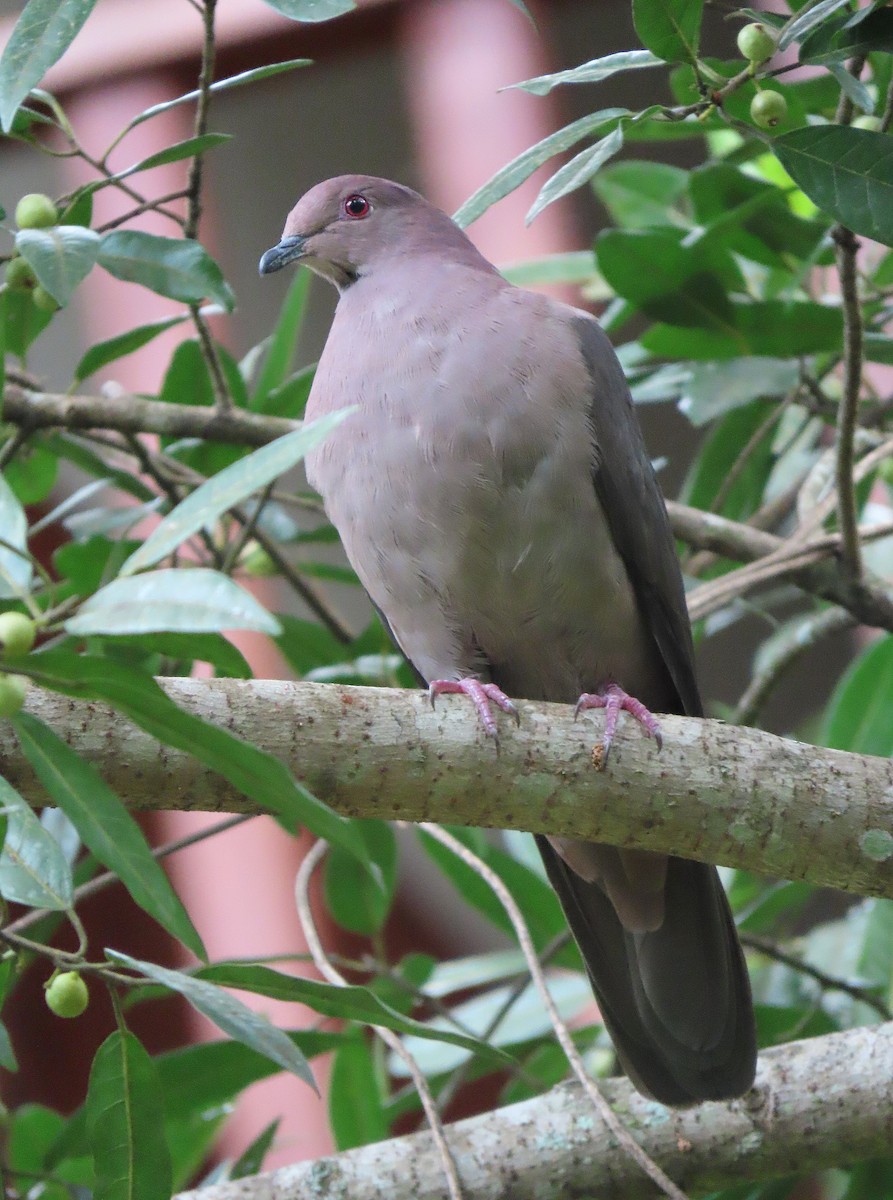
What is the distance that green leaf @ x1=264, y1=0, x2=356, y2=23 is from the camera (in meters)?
1.39

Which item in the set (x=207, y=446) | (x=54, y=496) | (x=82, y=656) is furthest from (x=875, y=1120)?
(x=54, y=496)

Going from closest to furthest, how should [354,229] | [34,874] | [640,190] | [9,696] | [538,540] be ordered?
[9,696] → [34,874] → [538,540] → [354,229] → [640,190]

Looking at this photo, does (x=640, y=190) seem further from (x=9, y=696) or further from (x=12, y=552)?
(x=9, y=696)

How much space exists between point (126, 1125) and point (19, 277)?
3.32 feet

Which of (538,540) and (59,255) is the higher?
(59,255)

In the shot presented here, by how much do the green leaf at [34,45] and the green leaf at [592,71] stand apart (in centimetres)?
48

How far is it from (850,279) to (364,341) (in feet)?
2.36

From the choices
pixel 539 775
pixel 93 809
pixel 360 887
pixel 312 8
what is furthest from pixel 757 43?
pixel 360 887

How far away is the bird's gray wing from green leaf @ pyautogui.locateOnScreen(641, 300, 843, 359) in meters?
0.44

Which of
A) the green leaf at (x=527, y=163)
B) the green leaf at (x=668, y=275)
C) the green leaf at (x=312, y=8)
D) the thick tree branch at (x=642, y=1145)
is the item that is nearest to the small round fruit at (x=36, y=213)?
the green leaf at (x=312, y=8)

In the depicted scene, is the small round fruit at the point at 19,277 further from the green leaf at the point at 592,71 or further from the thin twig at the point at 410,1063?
the thin twig at the point at 410,1063

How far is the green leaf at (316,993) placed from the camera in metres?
1.34

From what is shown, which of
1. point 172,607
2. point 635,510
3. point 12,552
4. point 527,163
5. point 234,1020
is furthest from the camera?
point 635,510

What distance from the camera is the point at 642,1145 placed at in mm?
1769
